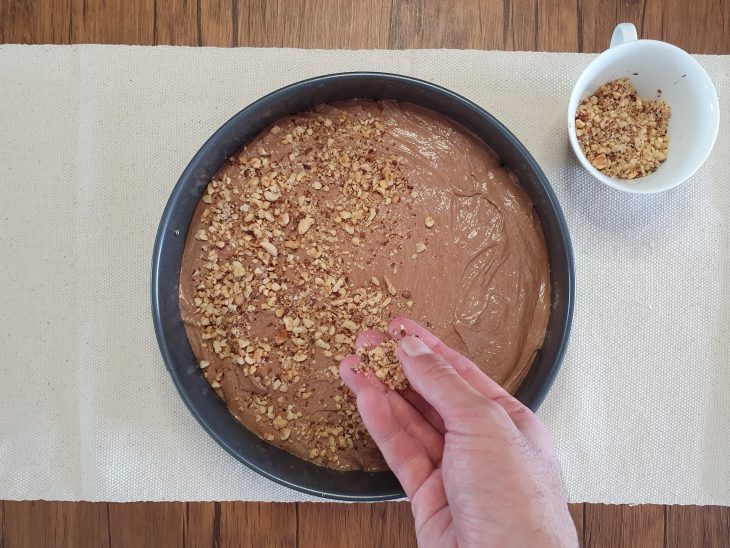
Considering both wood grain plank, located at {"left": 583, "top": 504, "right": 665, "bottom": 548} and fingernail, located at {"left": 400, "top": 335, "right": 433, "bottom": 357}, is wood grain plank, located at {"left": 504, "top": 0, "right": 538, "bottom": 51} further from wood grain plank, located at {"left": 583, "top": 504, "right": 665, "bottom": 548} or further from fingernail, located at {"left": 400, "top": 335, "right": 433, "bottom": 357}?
wood grain plank, located at {"left": 583, "top": 504, "right": 665, "bottom": 548}

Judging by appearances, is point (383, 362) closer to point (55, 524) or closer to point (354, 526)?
point (354, 526)

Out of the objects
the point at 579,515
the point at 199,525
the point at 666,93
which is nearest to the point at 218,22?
the point at 666,93

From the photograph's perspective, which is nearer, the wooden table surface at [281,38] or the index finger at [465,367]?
the index finger at [465,367]

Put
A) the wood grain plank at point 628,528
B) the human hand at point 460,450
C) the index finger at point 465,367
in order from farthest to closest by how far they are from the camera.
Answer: the wood grain plank at point 628,528, the index finger at point 465,367, the human hand at point 460,450

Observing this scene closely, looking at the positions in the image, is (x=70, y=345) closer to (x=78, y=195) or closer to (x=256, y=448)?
(x=78, y=195)

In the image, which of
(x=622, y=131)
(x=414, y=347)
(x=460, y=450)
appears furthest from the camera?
(x=622, y=131)

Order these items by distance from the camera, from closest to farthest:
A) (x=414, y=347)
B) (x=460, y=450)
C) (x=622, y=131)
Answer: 1. (x=460, y=450)
2. (x=414, y=347)
3. (x=622, y=131)

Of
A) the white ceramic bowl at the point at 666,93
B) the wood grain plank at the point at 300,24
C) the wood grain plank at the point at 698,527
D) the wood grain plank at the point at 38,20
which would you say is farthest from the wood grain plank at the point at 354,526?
the wood grain plank at the point at 38,20

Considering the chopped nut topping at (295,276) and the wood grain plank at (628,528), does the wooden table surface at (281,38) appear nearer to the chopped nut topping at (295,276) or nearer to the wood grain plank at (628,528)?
the wood grain plank at (628,528)
